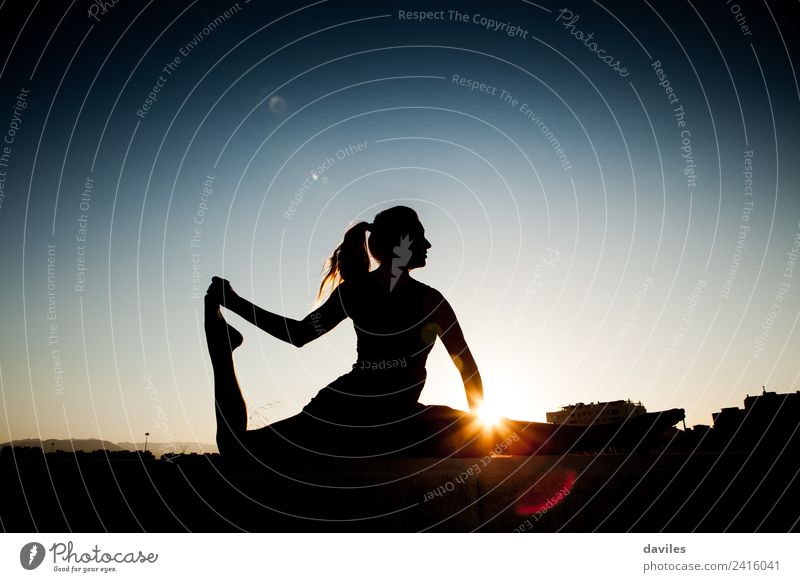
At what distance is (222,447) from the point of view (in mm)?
3912

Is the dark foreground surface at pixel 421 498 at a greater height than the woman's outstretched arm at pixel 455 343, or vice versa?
the woman's outstretched arm at pixel 455 343

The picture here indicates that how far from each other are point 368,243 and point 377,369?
59.8 inches

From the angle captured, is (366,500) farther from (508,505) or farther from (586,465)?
(586,465)

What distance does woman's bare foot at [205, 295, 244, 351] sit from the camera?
Result: 4.24m

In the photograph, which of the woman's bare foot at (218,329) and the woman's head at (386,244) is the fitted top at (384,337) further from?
the woman's bare foot at (218,329)

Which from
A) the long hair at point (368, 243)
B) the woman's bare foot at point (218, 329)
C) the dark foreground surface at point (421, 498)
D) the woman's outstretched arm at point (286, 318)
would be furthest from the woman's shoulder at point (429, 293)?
the dark foreground surface at point (421, 498)

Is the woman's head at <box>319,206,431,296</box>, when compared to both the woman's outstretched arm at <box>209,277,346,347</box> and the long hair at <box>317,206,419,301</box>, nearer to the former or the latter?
the long hair at <box>317,206,419,301</box>

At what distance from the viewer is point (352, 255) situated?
5.25 m

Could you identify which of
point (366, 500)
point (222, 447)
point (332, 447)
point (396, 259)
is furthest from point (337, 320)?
point (366, 500)
